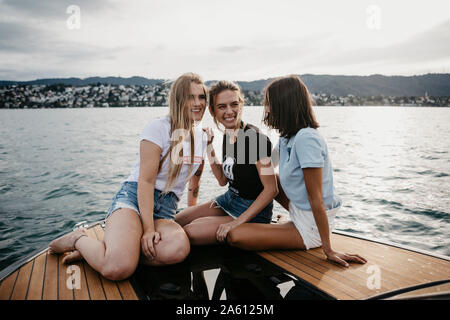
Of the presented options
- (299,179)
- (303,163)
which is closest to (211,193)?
(299,179)

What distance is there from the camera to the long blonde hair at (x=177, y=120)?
3150 mm

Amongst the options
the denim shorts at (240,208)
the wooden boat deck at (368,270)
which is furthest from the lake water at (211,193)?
the wooden boat deck at (368,270)

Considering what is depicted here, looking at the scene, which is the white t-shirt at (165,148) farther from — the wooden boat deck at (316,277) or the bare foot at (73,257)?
the wooden boat deck at (316,277)

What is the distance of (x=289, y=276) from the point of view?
106 inches

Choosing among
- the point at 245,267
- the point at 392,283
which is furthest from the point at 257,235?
the point at 392,283

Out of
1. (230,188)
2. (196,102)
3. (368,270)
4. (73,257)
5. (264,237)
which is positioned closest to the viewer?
(368,270)

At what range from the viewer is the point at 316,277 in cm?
266

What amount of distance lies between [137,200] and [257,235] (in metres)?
1.29

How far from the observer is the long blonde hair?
3150 millimetres

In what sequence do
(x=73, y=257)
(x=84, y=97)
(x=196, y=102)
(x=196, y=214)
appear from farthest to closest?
1. (x=84, y=97)
2. (x=196, y=214)
3. (x=196, y=102)
4. (x=73, y=257)

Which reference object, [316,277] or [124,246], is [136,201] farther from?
[316,277]

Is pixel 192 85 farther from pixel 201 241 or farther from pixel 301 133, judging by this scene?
pixel 201 241

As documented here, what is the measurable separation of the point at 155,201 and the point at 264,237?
120 cm
